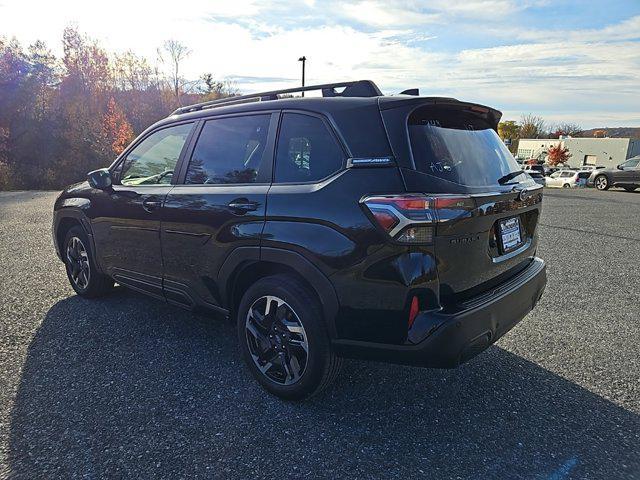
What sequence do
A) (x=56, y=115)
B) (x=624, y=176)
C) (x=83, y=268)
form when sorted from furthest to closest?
(x=56, y=115)
(x=624, y=176)
(x=83, y=268)

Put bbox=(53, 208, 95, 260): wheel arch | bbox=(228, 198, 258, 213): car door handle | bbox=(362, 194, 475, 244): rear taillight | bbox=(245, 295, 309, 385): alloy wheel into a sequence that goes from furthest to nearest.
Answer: bbox=(53, 208, 95, 260): wheel arch
bbox=(228, 198, 258, 213): car door handle
bbox=(245, 295, 309, 385): alloy wheel
bbox=(362, 194, 475, 244): rear taillight

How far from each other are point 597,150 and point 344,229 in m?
77.0

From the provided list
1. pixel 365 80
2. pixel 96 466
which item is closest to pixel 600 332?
pixel 365 80

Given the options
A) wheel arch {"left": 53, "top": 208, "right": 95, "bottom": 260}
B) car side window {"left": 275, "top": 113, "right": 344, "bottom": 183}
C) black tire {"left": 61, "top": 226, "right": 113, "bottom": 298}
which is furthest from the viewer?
black tire {"left": 61, "top": 226, "right": 113, "bottom": 298}

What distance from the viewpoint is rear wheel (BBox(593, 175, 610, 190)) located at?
21812 millimetres

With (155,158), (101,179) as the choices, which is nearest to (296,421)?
(155,158)

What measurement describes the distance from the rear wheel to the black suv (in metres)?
22.5

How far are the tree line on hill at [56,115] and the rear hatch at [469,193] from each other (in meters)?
28.0

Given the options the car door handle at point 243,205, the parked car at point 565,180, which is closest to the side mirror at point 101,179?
the car door handle at point 243,205

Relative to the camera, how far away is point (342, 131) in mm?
2545

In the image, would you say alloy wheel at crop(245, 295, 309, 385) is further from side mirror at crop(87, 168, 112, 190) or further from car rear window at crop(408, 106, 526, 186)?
side mirror at crop(87, 168, 112, 190)

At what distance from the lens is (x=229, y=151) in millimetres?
3164

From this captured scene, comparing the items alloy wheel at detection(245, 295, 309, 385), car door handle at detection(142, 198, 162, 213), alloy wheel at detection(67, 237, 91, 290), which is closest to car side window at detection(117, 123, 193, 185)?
car door handle at detection(142, 198, 162, 213)

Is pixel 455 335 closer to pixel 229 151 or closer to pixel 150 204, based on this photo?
pixel 229 151
